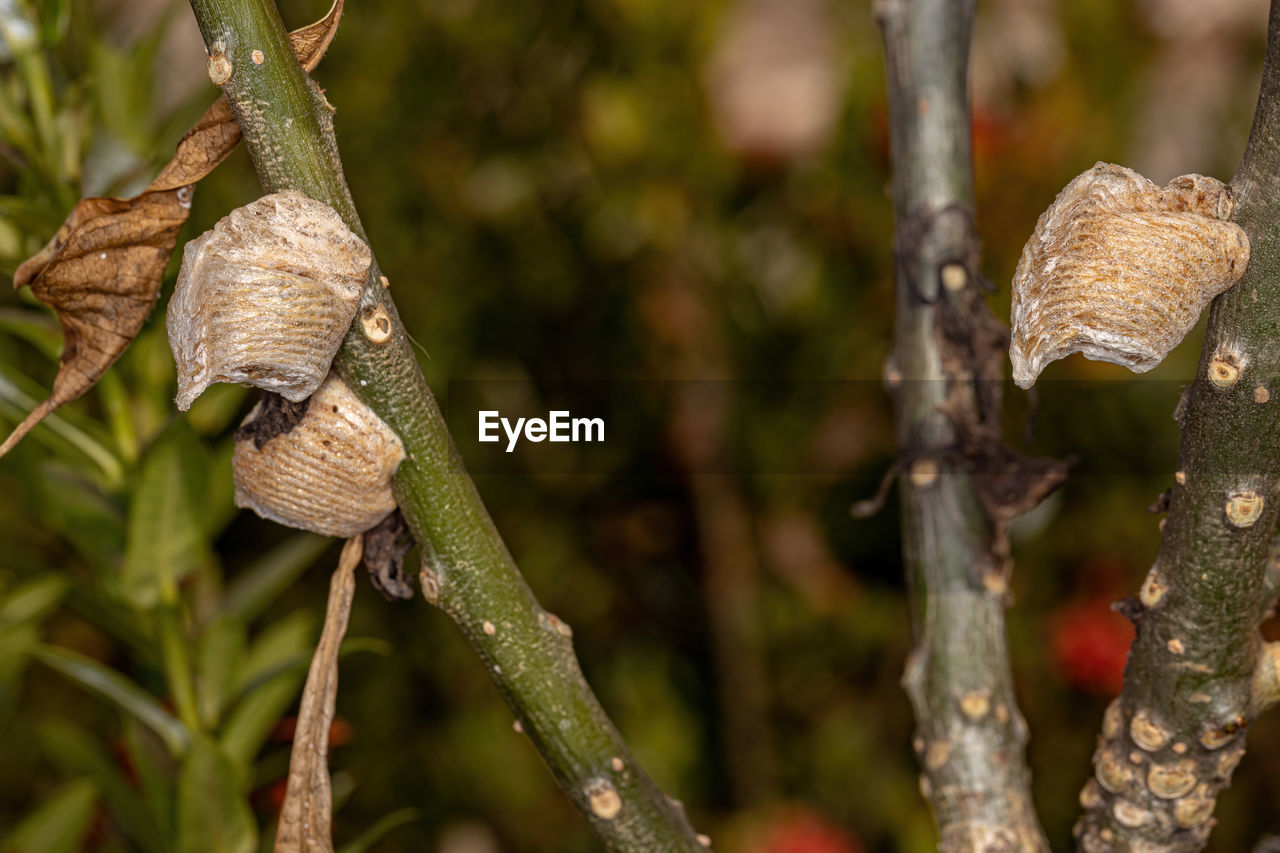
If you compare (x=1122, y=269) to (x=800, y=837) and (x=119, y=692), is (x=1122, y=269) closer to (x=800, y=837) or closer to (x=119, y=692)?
(x=119, y=692)

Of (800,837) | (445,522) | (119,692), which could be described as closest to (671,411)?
(800,837)

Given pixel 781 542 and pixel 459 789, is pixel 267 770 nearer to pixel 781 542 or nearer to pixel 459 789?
pixel 459 789

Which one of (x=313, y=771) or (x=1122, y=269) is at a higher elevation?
(x=1122, y=269)

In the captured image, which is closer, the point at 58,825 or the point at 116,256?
the point at 116,256

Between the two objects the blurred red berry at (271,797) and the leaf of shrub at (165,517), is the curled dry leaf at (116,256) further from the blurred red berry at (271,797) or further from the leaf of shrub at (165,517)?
the blurred red berry at (271,797)

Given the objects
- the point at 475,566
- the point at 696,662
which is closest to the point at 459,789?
the point at 696,662

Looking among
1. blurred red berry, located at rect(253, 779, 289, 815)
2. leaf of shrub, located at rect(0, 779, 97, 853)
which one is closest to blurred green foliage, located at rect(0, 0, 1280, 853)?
blurred red berry, located at rect(253, 779, 289, 815)

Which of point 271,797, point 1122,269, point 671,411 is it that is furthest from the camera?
point 671,411
